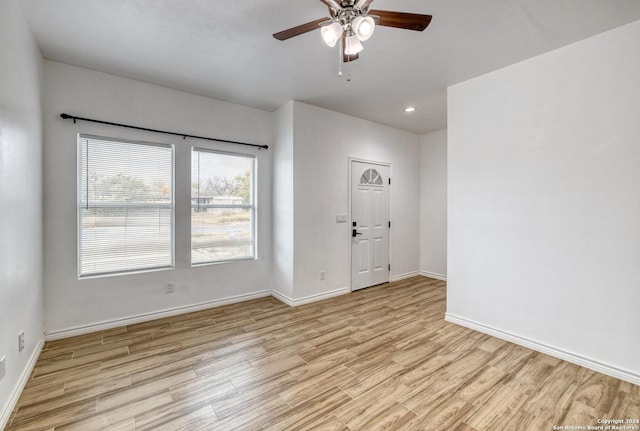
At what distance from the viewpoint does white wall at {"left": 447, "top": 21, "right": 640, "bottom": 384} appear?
7.29ft

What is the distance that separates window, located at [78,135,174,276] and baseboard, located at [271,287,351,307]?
A: 1483 millimetres

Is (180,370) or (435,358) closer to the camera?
(180,370)

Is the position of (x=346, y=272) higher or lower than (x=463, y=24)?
lower

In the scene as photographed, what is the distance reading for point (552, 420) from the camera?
1784 mm

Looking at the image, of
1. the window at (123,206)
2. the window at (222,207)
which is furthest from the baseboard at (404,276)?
the window at (123,206)

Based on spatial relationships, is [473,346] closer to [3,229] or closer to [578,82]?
[578,82]

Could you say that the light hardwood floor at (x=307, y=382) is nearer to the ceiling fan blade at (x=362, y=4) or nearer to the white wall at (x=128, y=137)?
the white wall at (x=128, y=137)

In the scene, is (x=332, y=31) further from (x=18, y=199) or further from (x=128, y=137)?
(x=128, y=137)

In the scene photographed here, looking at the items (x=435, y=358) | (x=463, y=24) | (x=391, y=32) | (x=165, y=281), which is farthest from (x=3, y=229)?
(x=463, y=24)

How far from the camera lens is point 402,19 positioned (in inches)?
66.3

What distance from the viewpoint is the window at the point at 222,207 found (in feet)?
12.0

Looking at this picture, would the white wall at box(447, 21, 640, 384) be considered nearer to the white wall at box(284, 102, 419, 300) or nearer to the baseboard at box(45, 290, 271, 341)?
the white wall at box(284, 102, 419, 300)

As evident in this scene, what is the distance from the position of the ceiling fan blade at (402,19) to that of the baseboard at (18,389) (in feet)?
10.7

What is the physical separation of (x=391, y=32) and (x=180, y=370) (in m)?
3.24
